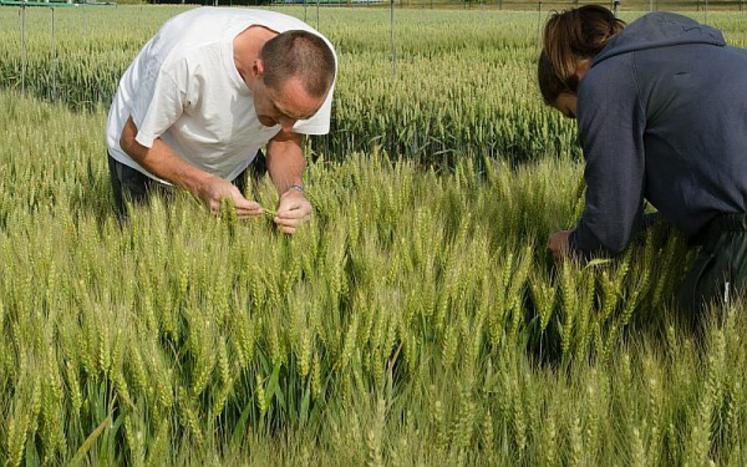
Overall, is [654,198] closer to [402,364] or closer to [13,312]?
[402,364]

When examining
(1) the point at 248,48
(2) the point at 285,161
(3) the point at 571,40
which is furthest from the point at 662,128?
(2) the point at 285,161

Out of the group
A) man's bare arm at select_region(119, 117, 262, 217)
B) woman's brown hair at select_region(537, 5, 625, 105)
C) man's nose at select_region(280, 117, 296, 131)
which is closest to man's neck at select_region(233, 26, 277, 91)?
man's nose at select_region(280, 117, 296, 131)

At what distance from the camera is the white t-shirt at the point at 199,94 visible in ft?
8.15

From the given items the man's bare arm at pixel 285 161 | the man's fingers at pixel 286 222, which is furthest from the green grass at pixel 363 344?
the man's bare arm at pixel 285 161

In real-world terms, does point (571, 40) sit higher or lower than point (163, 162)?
higher

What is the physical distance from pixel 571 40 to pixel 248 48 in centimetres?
100

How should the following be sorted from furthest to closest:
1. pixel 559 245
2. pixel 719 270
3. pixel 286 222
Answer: pixel 286 222 → pixel 559 245 → pixel 719 270

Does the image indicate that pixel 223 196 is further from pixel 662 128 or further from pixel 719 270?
pixel 719 270

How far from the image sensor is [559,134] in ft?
15.6

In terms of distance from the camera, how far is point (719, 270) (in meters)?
1.82

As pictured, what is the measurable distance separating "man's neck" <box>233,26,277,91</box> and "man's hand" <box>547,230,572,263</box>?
96 cm

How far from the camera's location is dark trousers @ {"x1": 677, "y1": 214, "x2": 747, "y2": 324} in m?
1.81

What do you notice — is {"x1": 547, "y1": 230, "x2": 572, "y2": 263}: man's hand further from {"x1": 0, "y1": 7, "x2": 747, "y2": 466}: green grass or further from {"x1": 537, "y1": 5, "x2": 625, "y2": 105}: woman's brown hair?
{"x1": 537, "y1": 5, "x2": 625, "y2": 105}: woman's brown hair

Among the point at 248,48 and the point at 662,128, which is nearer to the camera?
the point at 662,128
